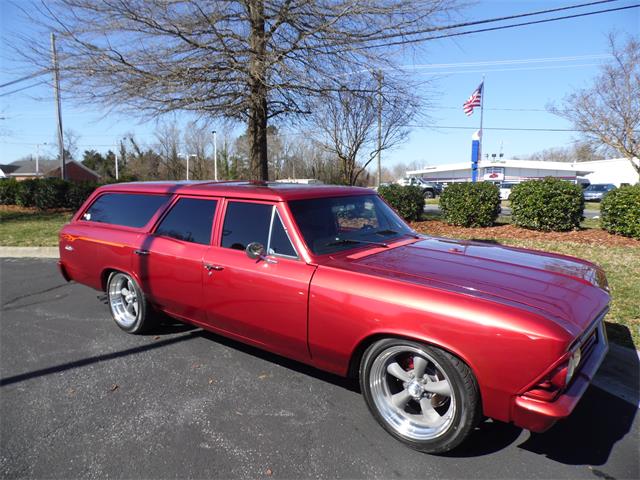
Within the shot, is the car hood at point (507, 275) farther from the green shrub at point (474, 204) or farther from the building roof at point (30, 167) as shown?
the building roof at point (30, 167)

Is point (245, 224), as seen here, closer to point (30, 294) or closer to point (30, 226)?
point (30, 294)

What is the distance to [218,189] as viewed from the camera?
12.6 feet

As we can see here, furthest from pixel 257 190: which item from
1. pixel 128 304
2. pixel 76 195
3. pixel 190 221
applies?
pixel 76 195

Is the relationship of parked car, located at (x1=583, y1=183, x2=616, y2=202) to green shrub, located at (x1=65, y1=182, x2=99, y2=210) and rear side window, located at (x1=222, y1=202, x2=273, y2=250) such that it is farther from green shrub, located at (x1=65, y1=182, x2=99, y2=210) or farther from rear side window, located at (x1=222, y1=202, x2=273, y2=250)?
rear side window, located at (x1=222, y1=202, x2=273, y2=250)

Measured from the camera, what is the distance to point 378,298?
262cm

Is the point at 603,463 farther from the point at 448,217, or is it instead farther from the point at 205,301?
the point at 448,217

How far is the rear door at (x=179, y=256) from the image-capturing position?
3.69 metres

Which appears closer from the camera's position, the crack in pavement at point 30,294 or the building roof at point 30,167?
the crack in pavement at point 30,294

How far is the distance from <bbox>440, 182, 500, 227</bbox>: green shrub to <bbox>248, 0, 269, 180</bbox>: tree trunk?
4885mm

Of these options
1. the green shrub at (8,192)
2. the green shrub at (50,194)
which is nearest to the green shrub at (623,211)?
the green shrub at (50,194)

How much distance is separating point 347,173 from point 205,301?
13.9m

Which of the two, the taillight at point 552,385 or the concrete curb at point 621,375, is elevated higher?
the taillight at point 552,385

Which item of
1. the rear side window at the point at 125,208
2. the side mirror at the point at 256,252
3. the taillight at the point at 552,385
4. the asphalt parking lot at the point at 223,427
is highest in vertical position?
the rear side window at the point at 125,208

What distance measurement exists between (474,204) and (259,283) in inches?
329
